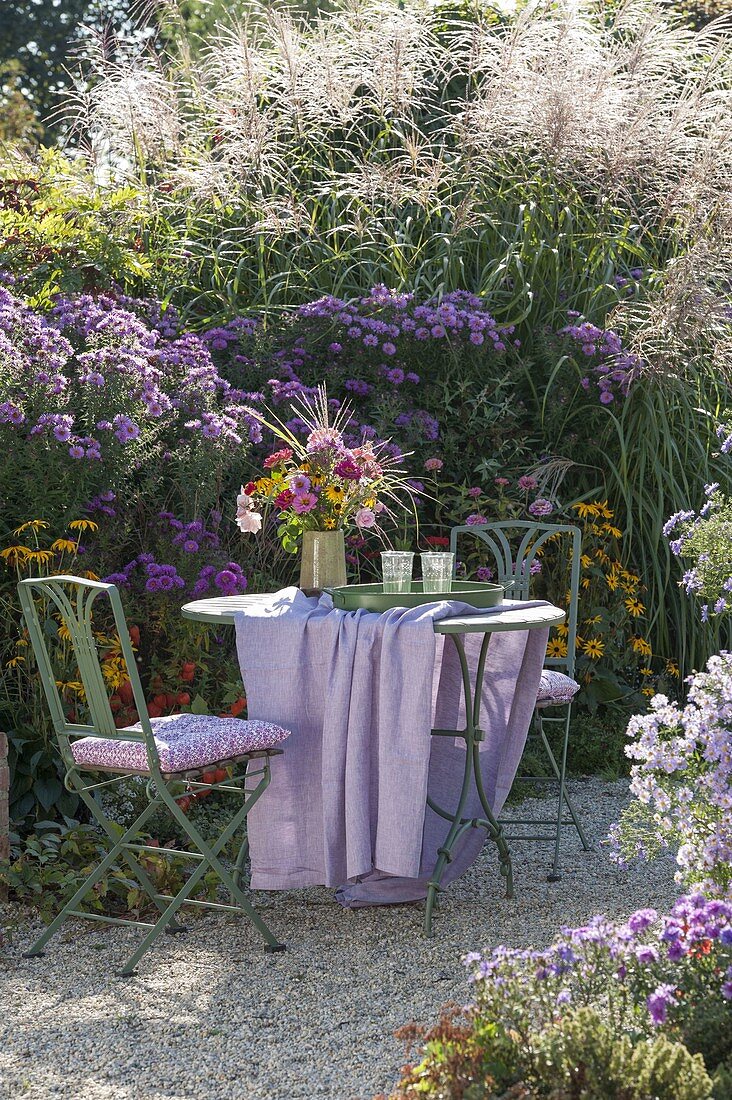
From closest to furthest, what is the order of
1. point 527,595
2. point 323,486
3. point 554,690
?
1. point 323,486
2. point 554,690
3. point 527,595

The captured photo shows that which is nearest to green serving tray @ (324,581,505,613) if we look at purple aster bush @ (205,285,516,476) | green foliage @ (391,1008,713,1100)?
green foliage @ (391,1008,713,1100)

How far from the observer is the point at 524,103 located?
5.79m

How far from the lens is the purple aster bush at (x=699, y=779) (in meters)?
2.37

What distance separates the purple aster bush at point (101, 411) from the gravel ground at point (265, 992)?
1.48m

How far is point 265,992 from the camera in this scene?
9.42 ft

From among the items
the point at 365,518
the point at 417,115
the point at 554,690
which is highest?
the point at 417,115

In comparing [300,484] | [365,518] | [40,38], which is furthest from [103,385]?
[40,38]

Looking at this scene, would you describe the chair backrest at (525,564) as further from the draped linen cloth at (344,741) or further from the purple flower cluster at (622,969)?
the purple flower cluster at (622,969)

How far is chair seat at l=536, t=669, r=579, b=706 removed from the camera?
12.5 feet

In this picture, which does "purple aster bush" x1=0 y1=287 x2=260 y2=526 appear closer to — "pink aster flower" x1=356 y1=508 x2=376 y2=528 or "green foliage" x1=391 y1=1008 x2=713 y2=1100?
"pink aster flower" x1=356 y1=508 x2=376 y2=528

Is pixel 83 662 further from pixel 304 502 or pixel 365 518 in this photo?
pixel 365 518

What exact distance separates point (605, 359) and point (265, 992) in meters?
3.63

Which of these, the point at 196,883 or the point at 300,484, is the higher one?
the point at 300,484

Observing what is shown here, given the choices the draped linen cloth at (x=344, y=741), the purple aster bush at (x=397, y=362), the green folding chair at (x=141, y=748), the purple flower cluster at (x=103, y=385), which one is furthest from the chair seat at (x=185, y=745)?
the purple aster bush at (x=397, y=362)
